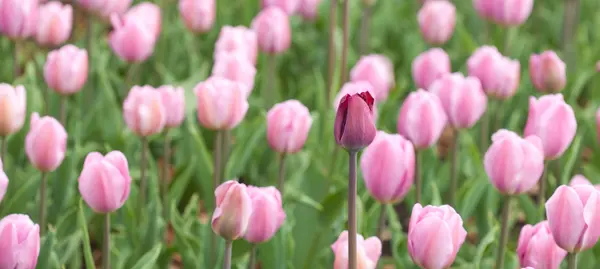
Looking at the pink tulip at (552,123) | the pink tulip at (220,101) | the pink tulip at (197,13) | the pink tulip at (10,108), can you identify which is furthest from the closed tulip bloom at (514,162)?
the pink tulip at (197,13)

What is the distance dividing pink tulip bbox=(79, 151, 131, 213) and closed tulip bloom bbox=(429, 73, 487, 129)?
→ 747 millimetres

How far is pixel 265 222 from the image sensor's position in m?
1.56

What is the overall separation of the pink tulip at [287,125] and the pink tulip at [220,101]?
7cm

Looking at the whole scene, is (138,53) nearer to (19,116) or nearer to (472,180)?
(19,116)

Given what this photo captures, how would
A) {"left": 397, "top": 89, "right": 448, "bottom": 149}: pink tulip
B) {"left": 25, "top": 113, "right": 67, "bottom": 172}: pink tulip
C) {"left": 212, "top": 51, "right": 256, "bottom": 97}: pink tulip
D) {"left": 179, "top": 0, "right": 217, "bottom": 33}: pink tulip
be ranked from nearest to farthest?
{"left": 25, "top": 113, "right": 67, "bottom": 172}: pink tulip → {"left": 397, "top": 89, "right": 448, "bottom": 149}: pink tulip → {"left": 212, "top": 51, "right": 256, "bottom": 97}: pink tulip → {"left": 179, "top": 0, "right": 217, "bottom": 33}: pink tulip

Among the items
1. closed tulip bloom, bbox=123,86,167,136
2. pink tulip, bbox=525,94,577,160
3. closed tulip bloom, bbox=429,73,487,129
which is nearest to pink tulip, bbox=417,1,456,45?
closed tulip bloom, bbox=429,73,487,129

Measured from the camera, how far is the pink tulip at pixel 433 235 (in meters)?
1.41

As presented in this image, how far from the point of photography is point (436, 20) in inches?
110

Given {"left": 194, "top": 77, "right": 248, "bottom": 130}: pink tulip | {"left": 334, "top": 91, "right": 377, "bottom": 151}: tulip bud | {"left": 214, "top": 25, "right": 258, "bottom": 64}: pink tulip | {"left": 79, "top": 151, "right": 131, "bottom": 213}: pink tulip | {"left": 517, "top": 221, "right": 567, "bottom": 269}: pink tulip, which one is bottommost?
{"left": 517, "top": 221, "right": 567, "bottom": 269}: pink tulip

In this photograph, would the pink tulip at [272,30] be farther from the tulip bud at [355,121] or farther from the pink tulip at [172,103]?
the tulip bud at [355,121]

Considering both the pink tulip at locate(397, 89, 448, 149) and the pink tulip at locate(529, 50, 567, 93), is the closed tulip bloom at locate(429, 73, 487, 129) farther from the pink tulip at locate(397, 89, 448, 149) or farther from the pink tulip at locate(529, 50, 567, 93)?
the pink tulip at locate(529, 50, 567, 93)

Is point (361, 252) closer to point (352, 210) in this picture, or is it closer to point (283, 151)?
point (352, 210)

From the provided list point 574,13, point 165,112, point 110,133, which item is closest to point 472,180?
point 165,112

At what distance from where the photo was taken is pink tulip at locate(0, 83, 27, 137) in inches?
72.5
